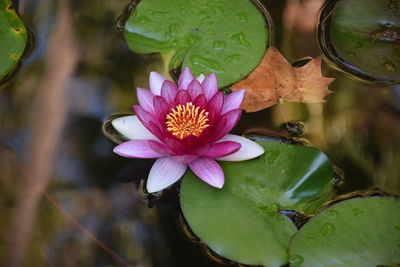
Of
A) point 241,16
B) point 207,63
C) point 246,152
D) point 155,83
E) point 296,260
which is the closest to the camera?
point 296,260

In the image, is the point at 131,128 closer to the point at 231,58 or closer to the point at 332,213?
the point at 231,58

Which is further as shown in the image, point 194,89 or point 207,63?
point 207,63

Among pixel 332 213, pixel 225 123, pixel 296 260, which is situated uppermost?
pixel 225 123

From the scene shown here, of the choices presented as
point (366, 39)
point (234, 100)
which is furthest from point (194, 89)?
point (366, 39)

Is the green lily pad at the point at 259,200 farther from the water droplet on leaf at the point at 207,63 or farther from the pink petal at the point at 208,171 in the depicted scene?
the water droplet on leaf at the point at 207,63

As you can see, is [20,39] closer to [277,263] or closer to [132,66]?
[132,66]

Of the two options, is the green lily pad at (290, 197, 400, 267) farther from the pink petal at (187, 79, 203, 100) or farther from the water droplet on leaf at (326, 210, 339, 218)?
the pink petal at (187, 79, 203, 100)

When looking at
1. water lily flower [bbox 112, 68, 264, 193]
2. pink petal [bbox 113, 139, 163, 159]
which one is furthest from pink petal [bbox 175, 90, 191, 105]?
pink petal [bbox 113, 139, 163, 159]

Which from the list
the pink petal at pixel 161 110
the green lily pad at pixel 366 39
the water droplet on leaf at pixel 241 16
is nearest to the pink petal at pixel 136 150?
the pink petal at pixel 161 110
